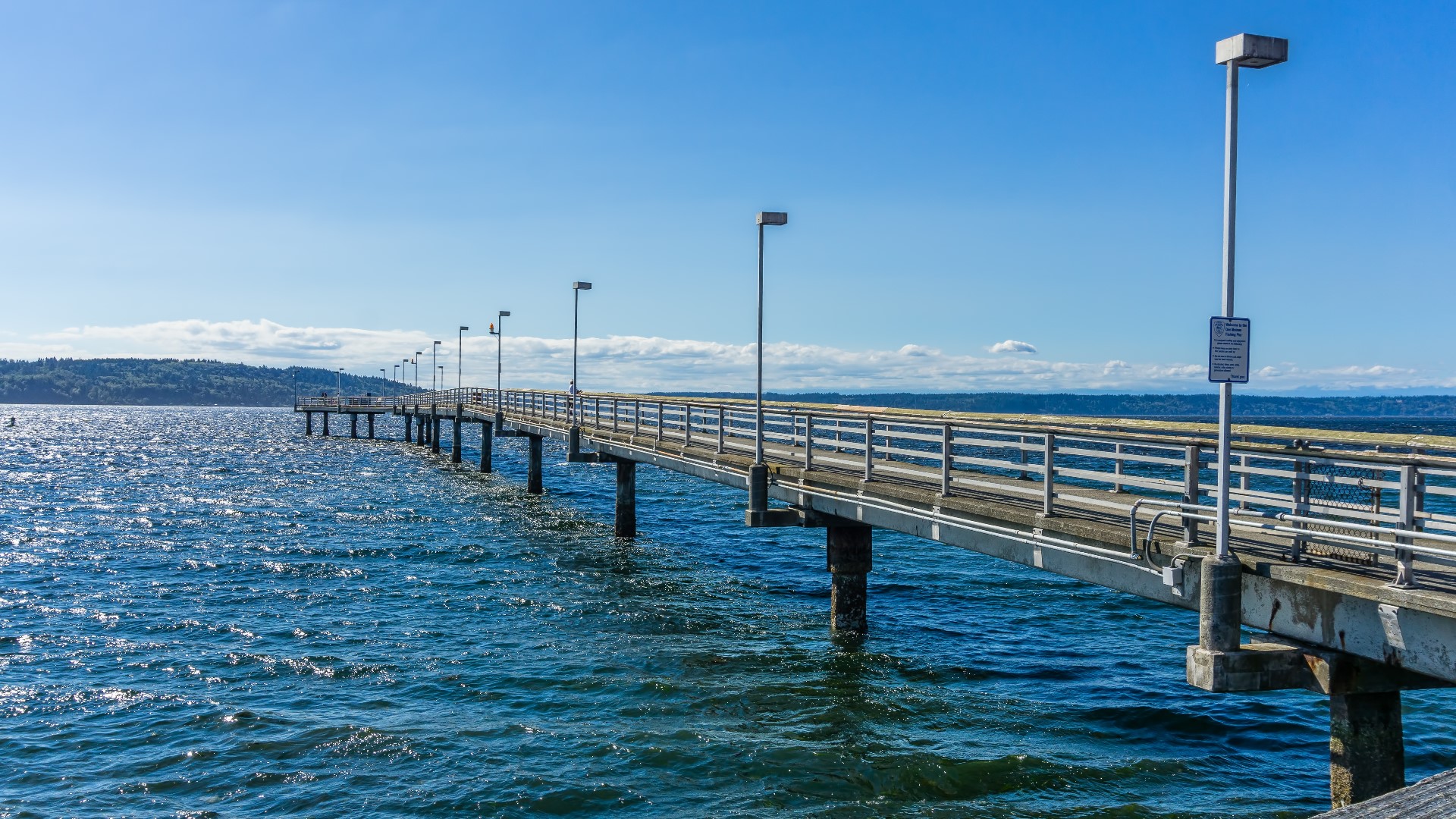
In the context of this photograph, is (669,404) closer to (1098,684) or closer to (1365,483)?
(1098,684)

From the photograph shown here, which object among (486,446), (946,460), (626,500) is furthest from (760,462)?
(486,446)

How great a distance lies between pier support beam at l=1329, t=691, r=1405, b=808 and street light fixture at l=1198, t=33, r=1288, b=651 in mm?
1339

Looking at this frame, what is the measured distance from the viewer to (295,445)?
88438 mm

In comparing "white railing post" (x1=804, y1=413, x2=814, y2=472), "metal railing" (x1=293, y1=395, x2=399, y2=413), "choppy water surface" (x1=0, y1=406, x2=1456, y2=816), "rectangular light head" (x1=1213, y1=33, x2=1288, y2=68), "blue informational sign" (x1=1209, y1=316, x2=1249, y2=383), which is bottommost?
"choppy water surface" (x1=0, y1=406, x2=1456, y2=816)

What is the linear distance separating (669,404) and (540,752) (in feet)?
53.2

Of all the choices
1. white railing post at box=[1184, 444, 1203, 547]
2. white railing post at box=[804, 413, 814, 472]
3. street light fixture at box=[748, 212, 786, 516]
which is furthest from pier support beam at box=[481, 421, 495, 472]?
white railing post at box=[1184, 444, 1203, 547]

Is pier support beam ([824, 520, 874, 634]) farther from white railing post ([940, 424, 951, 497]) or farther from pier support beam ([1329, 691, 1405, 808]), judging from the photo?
pier support beam ([1329, 691, 1405, 808])

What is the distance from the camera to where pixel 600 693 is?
1503cm

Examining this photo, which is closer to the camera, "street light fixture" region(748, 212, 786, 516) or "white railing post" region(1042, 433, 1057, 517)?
"white railing post" region(1042, 433, 1057, 517)

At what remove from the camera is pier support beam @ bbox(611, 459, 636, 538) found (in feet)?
99.8

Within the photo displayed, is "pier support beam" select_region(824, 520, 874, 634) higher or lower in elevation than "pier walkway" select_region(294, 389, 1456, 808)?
lower

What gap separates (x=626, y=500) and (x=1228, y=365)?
24.0 meters

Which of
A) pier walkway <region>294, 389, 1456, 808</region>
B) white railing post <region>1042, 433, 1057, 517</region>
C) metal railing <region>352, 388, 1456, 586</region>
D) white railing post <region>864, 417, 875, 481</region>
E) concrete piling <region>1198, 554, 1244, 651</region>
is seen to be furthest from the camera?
white railing post <region>864, 417, 875, 481</region>

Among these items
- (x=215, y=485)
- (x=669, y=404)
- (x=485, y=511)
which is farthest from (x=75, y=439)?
(x=669, y=404)
